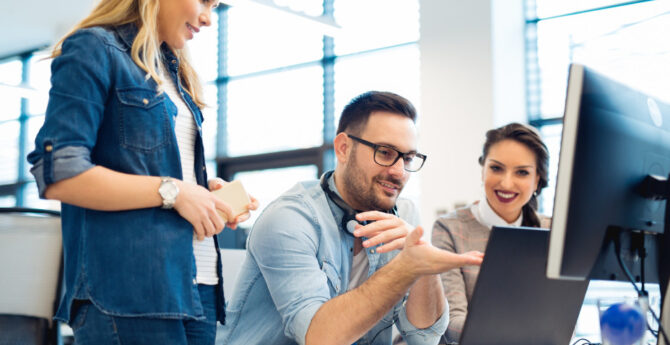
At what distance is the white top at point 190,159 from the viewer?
1240 millimetres

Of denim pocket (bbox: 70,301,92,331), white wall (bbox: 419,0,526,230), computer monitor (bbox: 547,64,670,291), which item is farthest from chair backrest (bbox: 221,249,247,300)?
white wall (bbox: 419,0,526,230)

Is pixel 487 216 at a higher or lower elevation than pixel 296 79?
lower

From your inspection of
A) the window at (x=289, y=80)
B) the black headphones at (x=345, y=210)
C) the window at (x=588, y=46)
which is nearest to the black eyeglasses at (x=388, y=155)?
the black headphones at (x=345, y=210)

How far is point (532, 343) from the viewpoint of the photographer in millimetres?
1244

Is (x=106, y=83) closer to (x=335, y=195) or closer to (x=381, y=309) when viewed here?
(x=381, y=309)

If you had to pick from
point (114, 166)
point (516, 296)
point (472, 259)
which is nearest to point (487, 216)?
point (516, 296)

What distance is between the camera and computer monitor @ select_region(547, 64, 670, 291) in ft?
3.25

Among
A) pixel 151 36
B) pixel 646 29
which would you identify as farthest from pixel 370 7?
pixel 151 36

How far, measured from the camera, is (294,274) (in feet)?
4.82

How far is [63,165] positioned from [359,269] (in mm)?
904

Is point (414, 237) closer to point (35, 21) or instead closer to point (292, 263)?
point (292, 263)

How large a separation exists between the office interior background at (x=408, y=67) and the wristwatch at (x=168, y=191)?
8.99ft

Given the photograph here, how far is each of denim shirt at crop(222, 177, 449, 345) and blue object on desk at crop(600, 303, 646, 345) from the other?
0.61 m

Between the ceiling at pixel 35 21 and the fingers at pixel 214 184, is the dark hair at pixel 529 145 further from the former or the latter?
the ceiling at pixel 35 21
